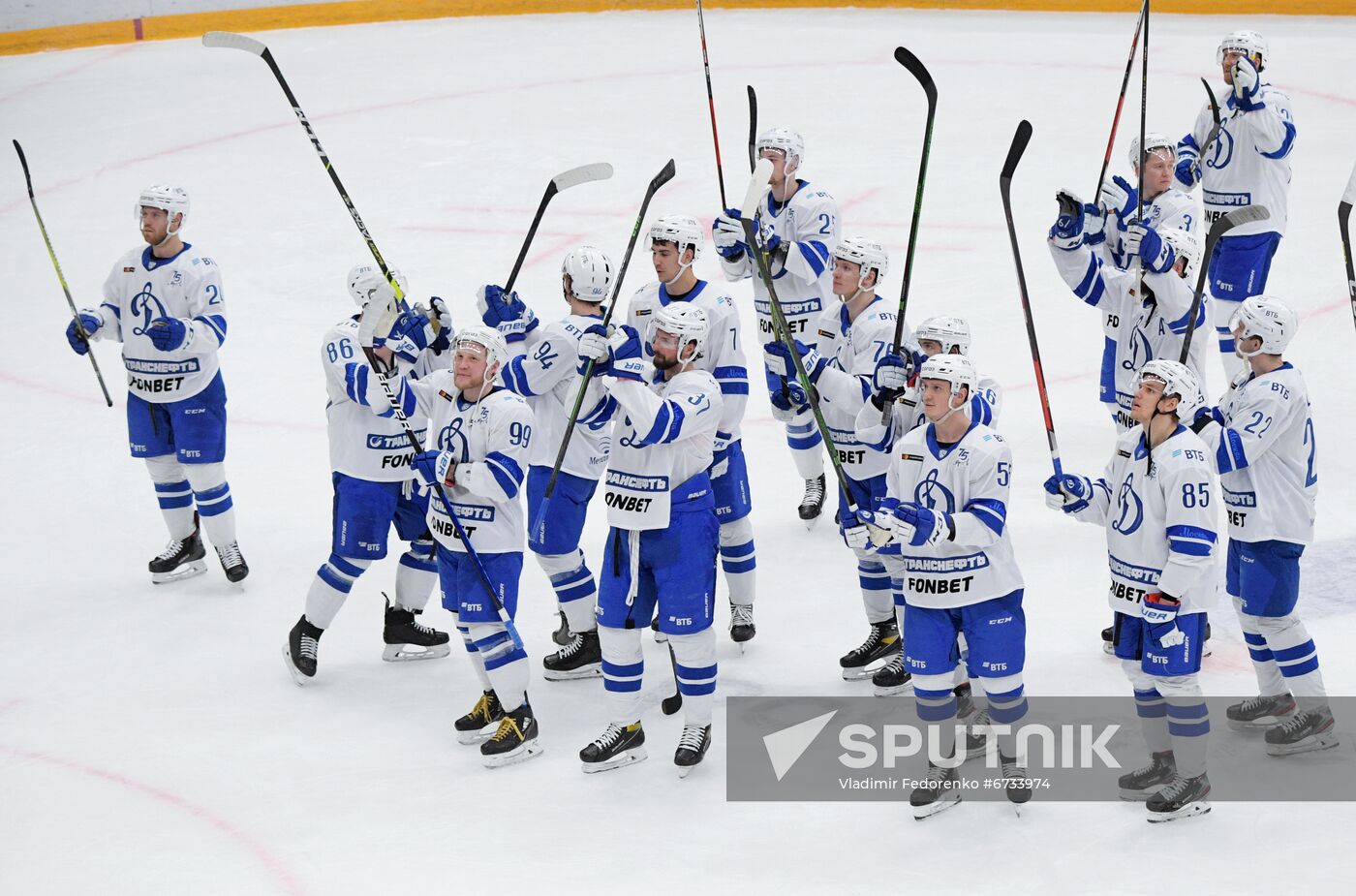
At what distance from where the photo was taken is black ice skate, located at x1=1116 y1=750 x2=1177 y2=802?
438 cm

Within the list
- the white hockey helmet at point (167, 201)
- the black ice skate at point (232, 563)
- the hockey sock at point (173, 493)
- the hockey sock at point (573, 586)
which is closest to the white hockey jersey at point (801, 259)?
the hockey sock at point (573, 586)

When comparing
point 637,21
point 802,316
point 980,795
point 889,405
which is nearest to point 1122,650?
point 980,795

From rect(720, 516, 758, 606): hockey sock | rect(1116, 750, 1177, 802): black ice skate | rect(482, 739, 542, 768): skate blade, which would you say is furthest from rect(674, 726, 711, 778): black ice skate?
rect(1116, 750, 1177, 802): black ice skate

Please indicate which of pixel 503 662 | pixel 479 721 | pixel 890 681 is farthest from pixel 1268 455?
pixel 479 721

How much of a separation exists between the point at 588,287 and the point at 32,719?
7.24ft

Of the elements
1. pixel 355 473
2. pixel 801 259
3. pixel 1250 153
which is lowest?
pixel 355 473

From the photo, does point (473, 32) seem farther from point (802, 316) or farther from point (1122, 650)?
point (1122, 650)

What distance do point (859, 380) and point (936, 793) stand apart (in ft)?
4.31

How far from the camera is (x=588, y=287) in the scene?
5000 mm

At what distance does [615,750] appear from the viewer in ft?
15.5

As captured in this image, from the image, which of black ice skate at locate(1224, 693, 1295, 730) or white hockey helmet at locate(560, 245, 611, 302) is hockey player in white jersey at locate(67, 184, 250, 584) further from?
black ice skate at locate(1224, 693, 1295, 730)

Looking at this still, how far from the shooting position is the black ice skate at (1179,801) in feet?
14.0

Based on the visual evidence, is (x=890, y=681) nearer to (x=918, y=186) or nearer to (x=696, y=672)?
(x=696, y=672)

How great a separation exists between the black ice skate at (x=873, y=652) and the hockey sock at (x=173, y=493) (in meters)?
2.59
